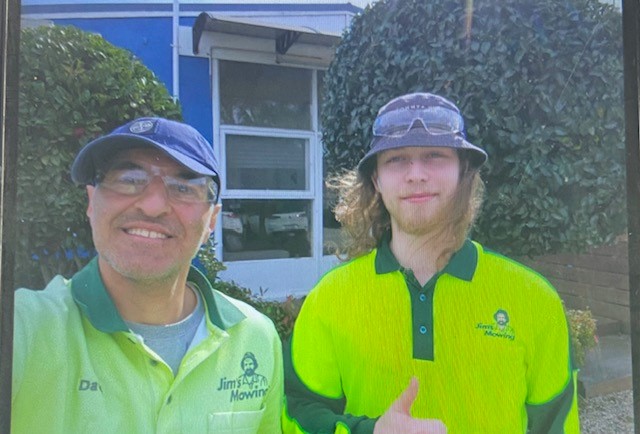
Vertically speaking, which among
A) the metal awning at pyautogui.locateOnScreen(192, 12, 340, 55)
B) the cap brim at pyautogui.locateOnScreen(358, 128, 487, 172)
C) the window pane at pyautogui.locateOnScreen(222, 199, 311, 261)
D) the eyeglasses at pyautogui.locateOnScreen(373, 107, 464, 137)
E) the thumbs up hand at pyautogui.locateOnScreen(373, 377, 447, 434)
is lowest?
the thumbs up hand at pyautogui.locateOnScreen(373, 377, 447, 434)

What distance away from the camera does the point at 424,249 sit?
1.57 metres

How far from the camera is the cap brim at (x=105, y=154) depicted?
137 cm

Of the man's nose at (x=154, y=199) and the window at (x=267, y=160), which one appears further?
the window at (x=267, y=160)

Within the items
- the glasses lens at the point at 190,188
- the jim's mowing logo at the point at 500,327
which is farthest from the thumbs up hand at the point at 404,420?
the glasses lens at the point at 190,188

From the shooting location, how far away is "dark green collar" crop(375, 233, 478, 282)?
5.17 feet

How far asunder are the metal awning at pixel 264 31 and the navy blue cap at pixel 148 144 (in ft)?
0.75

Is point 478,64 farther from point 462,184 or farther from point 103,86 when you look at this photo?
point 103,86

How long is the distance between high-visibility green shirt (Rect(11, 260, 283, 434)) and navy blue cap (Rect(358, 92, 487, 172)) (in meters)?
0.64

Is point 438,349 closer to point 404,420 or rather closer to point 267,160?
point 404,420

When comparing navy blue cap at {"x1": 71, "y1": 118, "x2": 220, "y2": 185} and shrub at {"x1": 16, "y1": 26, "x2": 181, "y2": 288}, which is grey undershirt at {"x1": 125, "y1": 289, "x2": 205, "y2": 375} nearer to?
shrub at {"x1": 16, "y1": 26, "x2": 181, "y2": 288}

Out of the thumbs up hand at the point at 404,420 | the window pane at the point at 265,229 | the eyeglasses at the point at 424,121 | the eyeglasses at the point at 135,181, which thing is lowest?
the thumbs up hand at the point at 404,420

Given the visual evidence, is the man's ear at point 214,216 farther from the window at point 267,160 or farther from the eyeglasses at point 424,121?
the eyeglasses at point 424,121

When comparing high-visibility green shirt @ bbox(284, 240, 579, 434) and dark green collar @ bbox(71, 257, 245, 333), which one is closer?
dark green collar @ bbox(71, 257, 245, 333)

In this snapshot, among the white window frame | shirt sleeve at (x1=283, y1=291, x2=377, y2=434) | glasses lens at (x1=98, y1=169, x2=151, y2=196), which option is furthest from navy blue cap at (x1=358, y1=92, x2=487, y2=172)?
glasses lens at (x1=98, y1=169, x2=151, y2=196)
